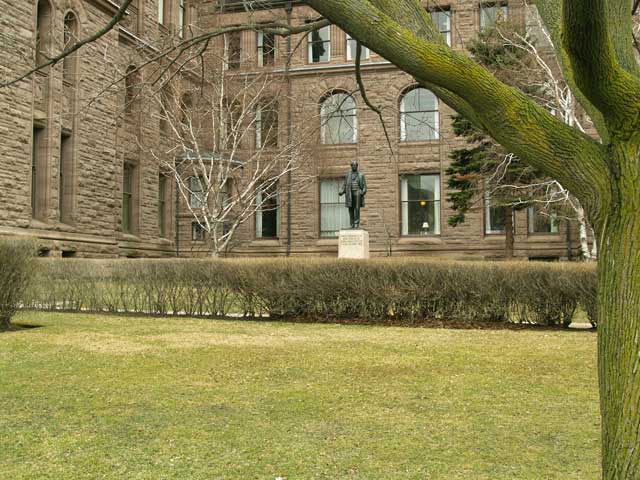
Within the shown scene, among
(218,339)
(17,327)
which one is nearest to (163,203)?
(17,327)

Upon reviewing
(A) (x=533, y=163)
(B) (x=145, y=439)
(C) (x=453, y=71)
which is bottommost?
(B) (x=145, y=439)

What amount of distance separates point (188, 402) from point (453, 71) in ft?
14.7

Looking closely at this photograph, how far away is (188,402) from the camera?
6.23 meters

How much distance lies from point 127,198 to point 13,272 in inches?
673

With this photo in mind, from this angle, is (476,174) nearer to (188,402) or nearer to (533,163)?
(188,402)

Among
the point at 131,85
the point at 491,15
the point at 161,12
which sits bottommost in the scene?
the point at 131,85

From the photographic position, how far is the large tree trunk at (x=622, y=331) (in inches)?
110

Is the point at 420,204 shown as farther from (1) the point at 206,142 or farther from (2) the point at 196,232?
(1) the point at 206,142

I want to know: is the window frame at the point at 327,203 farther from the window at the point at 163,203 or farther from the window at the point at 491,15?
the window at the point at 491,15

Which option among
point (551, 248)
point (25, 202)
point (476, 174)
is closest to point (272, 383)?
point (25, 202)

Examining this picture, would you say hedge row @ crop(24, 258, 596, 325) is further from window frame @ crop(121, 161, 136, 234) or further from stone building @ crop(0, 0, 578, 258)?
window frame @ crop(121, 161, 136, 234)

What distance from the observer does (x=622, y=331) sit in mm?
2848

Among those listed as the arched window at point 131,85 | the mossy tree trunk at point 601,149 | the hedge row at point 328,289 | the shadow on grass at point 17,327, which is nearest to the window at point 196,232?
the arched window at point 131,85

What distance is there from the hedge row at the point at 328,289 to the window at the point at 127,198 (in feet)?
42.6
